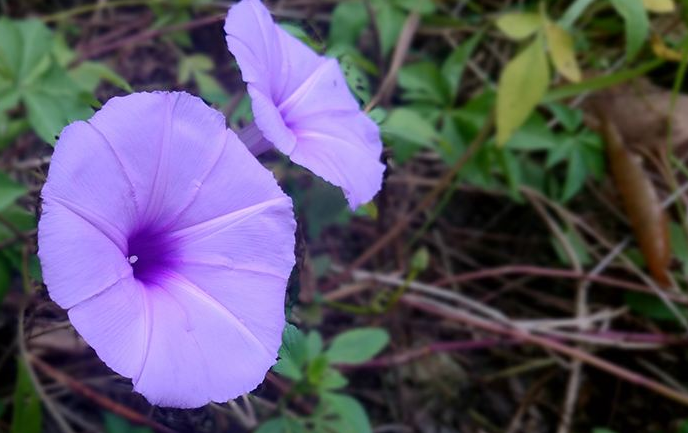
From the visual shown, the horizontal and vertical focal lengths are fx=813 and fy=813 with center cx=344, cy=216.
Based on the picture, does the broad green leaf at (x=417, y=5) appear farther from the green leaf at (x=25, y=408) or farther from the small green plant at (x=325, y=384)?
the green leaf at (x=25, y=408)

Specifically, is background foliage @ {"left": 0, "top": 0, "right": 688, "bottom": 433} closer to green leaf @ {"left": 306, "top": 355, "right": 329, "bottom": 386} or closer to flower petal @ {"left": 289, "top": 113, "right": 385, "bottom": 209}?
green leaf @ {"left": 306, "top": 355, "right": 329, "bottom": 386}

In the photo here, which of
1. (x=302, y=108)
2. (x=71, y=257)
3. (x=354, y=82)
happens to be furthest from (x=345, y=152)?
(x=71, y=257)

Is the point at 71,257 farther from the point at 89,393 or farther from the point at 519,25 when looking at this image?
the point at 519,25

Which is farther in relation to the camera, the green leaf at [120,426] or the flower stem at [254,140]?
the green leaf at [120,426]

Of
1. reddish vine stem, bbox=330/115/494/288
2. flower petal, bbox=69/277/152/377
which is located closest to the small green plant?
reddish vine stem, bbox=330/115/494/288

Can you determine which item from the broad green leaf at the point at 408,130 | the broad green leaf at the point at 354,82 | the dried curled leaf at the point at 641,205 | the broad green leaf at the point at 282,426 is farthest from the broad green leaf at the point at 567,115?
the broad green leaf at the point at 282,426

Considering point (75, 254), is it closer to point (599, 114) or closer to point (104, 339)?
point (104, 339)

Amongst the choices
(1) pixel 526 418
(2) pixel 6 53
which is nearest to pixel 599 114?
(1) pixel 526 418
